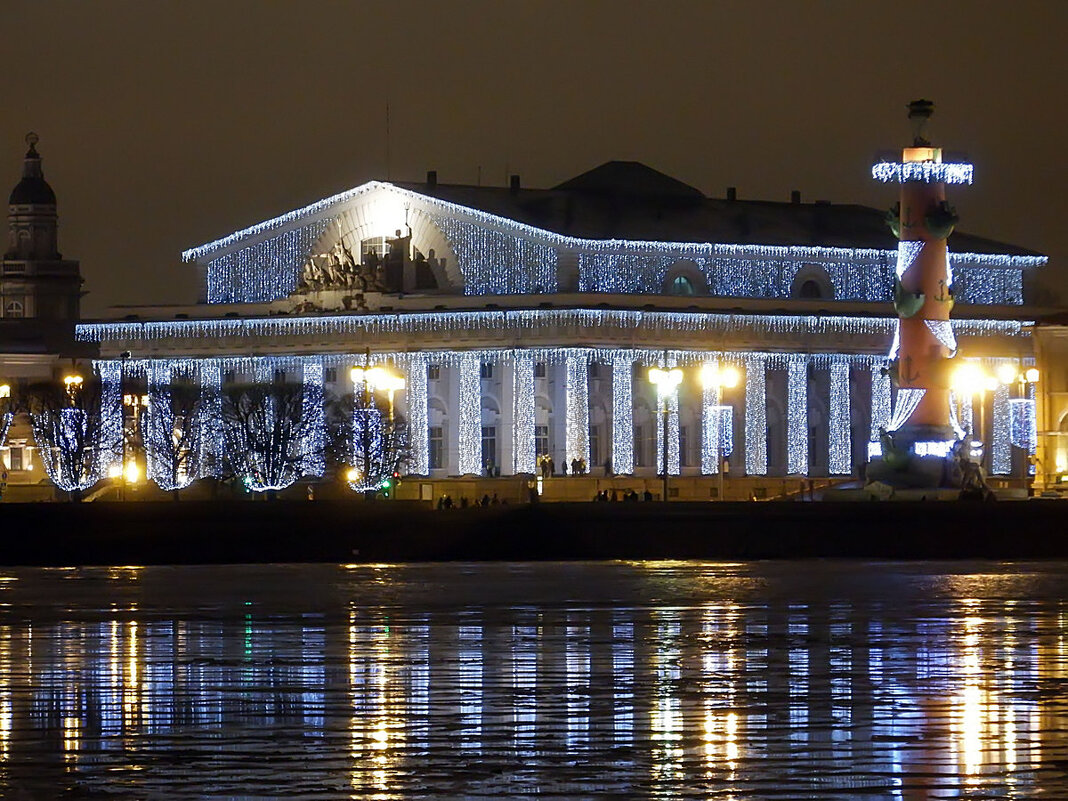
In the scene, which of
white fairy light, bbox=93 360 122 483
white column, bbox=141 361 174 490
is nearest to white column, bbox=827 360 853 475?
white column, bbox=141 361 174 490

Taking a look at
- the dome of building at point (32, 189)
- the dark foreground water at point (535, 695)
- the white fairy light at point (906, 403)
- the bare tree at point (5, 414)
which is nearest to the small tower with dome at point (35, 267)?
the dome of building at point (32, 189)

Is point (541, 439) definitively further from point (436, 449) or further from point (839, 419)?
point (839, 419)

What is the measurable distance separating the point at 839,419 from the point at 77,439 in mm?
29488

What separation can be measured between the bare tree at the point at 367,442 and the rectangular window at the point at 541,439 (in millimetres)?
Result: 5176

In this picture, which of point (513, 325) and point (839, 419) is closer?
point (513, 325)

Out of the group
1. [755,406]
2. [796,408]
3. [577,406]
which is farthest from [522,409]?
[796,408]

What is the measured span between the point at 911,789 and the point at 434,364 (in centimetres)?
8966

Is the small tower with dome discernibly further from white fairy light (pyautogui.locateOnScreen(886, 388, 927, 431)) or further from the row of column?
white fairy light (pyautogui.locateOnScreen(886, 388, 927, 431))

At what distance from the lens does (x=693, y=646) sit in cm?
3431

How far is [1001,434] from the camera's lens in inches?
4599

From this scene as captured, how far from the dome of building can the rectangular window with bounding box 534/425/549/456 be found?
76.0 m

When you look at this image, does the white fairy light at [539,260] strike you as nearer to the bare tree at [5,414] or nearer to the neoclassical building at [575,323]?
the neoclassical building at [575,323]

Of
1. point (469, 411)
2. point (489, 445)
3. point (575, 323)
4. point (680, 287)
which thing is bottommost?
point (489, 445)

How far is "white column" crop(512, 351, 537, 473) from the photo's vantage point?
108 metres
